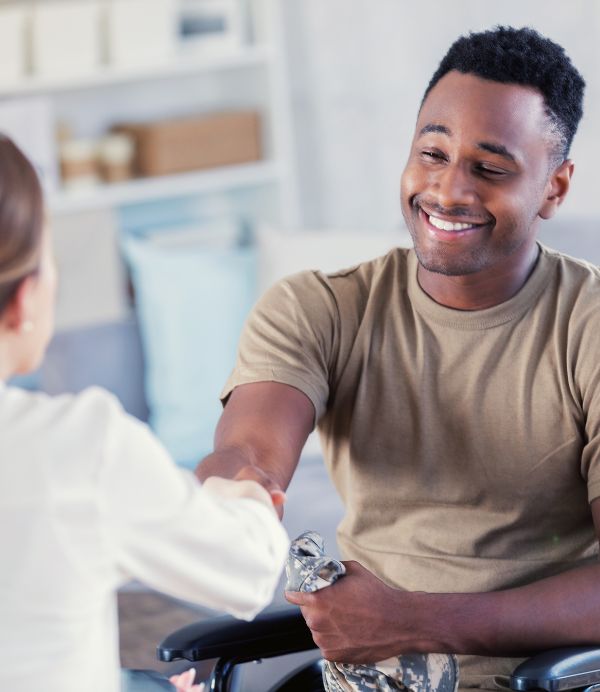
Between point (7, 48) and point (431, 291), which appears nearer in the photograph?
point (431, 291)

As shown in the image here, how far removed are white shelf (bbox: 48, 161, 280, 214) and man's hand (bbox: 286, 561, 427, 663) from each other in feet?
7.69

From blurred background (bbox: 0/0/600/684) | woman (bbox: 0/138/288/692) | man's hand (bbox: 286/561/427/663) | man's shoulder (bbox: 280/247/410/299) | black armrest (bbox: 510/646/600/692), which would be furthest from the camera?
blurred background (bbox: 0/0/600/684)

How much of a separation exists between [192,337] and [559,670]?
2191mm

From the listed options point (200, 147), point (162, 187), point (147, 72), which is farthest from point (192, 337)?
point (147, 72)

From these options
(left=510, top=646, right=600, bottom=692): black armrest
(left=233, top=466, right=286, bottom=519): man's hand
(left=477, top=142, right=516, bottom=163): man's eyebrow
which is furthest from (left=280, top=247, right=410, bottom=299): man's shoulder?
(left=510, top=646, right=600, bottom=692): black armrest

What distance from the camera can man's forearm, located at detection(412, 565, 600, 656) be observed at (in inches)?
58.1

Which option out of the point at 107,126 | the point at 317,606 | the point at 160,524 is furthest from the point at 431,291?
the point at 107,126

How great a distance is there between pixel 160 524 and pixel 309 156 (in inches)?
120

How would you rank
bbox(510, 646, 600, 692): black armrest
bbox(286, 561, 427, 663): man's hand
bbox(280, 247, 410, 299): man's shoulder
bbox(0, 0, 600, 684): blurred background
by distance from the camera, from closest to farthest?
bbox(510, 646, 600, 692): black armrest
bbox(286, 561, 427, 663): man's hand
bbox(280, 247, 410, 299): man's shoulder
bbox(0, 0, 600, 684): blurred background

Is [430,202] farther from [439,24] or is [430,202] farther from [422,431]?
[439,24]

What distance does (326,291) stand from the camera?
1697 mm

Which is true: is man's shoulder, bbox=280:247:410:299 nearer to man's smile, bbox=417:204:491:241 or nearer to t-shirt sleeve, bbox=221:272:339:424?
t-shirt sleeve, bbox=221:272:339:424

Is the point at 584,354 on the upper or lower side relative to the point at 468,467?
upper

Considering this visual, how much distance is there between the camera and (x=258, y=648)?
5.04ft
